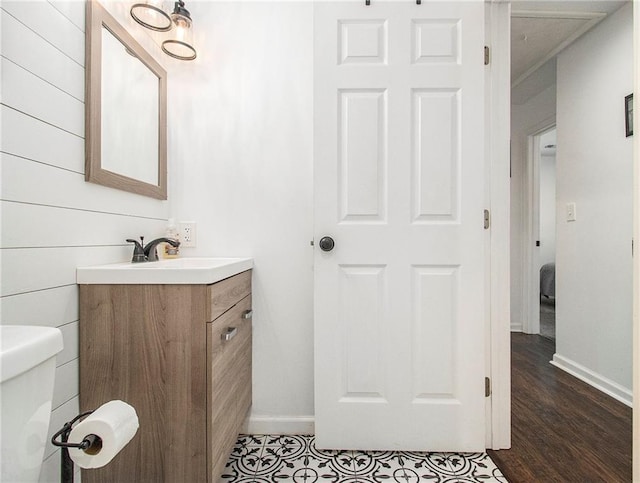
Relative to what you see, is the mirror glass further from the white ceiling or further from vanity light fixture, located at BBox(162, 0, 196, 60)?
the white ceiling

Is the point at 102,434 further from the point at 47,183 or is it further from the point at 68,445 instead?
the point at 47,183

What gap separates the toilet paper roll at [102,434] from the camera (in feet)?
2.33

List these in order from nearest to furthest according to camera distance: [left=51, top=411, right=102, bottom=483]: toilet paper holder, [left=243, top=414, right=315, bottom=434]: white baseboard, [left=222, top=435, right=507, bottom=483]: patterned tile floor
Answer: [left=51, top=411, right=102, bottom=483]: toilet paper holder
[left=222, top=435, right=507, bottom=483]: patterned tile floor
[left=243, top=414, right=315, bottom=434]: white baseboard

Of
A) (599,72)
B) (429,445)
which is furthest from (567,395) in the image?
(599,72)

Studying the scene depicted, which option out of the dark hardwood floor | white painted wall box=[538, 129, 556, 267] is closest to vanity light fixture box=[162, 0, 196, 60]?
the dark hardwood floor

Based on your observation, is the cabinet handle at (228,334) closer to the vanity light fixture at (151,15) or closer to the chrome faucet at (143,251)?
the chrome faucet at (143,251)

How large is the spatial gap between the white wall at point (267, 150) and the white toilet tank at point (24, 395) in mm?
1088

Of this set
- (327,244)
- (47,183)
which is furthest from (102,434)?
(327,244)

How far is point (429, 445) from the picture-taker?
58.2 inches

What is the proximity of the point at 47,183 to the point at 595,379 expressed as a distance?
312 cm

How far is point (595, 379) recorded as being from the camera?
2.22 metres

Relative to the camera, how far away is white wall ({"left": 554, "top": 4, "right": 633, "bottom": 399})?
81.0 inches

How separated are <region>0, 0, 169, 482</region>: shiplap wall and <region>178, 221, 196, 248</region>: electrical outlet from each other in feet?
1.60

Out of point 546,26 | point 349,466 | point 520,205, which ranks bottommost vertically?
point 349,466
